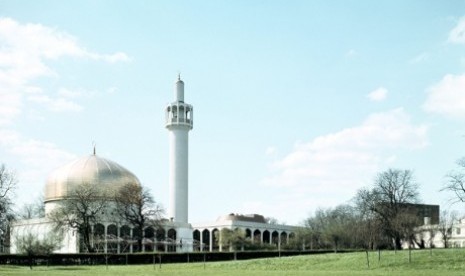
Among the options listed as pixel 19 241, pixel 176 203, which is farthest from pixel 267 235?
pixel 19 241

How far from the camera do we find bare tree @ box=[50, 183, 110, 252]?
79375 mm

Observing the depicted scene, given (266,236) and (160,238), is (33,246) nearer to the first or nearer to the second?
(160,238)

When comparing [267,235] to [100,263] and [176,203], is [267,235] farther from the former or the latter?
[100,263]

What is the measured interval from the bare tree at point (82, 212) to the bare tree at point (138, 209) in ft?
11.8

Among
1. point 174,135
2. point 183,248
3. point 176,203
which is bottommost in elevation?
point 183,248

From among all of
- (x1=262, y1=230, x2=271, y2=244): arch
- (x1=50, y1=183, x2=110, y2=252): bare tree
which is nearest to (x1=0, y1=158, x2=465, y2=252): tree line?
(x1=50, y1=183, x2=110, y2=252): bare tree

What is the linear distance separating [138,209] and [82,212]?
269 inches

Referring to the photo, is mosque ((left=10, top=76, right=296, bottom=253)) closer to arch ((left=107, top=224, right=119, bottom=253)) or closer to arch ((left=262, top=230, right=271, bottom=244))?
arch ((left=107, top=224, right=119, bottom=253))

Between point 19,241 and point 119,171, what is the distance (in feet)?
110

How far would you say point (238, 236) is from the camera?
10106 cm

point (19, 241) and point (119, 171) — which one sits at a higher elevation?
point (119, 171)

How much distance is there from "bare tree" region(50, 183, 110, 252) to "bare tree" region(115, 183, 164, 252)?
360 cm

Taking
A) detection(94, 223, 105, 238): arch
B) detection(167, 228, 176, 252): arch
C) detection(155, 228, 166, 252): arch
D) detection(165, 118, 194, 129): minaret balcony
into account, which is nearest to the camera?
detection(155, 228, 166, 252): arch

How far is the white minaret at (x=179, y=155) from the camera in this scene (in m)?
96.7
